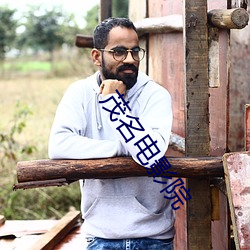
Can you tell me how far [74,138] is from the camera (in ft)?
9.72

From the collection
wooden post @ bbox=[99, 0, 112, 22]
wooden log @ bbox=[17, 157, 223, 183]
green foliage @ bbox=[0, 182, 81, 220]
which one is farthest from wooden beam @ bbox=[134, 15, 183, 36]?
green foliage @ bbox=[0, 182, 81, 220]

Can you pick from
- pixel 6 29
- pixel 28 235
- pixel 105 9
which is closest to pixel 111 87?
pixel 28 235

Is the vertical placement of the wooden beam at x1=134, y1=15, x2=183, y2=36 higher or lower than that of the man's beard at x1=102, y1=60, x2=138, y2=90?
higher

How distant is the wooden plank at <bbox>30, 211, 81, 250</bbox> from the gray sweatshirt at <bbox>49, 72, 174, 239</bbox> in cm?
89

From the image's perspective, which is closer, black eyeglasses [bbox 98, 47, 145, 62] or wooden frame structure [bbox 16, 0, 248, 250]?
wooden frame structure [bbox 16, 0, 248, 250]

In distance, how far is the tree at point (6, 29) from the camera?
32156 millimetres

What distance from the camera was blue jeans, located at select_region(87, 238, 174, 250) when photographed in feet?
9.98

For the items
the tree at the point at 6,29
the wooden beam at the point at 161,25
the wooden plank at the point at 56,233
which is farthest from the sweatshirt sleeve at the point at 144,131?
the tree at the point at 6,29

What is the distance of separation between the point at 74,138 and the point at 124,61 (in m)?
0.45

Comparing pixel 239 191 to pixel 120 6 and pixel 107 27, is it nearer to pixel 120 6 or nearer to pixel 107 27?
pixel 107 27

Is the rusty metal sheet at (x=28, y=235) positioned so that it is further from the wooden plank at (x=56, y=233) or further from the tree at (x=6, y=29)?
the tree at (x=6, y=29)

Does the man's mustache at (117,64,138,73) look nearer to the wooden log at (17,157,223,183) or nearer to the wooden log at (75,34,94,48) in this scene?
the wooden log at (17,157,223,183)

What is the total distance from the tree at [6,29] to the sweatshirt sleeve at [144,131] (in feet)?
94.8

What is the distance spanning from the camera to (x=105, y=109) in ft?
9.49
